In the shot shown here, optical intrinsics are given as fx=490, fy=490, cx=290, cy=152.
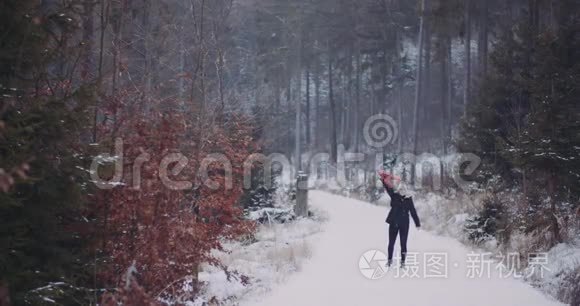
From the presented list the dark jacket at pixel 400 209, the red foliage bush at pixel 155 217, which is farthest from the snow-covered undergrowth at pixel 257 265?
the dark jacket at pixel 400 209

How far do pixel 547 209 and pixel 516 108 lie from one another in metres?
6.66

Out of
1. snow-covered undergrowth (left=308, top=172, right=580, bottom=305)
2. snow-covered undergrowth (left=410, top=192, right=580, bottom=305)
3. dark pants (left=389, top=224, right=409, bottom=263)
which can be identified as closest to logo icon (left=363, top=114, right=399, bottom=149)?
snow-covered undergrowth (left=308, top=172, right=580, bottom=305)

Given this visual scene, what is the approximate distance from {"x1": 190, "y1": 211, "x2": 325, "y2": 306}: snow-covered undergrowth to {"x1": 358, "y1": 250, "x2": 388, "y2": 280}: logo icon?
126 centimetres

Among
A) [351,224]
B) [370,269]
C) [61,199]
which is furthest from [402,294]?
[351,224]

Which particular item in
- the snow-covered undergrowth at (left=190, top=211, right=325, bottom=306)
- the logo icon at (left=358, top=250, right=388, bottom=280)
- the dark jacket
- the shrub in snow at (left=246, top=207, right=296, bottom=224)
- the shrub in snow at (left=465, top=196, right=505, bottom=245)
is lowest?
the snow-covered undergrowth at (left=190, top=211, right=325, bottom=306)

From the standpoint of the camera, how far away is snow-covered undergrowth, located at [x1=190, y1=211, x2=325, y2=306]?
8.18 meters

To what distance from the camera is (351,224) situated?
52.4 feet

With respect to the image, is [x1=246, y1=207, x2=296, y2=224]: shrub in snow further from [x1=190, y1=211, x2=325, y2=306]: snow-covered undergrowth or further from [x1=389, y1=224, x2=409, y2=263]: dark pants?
[x1=389, y1=224, x2=409, y2=263]: dark pants

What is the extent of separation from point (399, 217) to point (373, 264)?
1122 millimetres

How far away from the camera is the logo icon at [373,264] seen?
896 cm

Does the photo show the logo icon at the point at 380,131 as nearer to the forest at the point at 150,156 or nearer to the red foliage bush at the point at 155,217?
the forest at the point at 150,156

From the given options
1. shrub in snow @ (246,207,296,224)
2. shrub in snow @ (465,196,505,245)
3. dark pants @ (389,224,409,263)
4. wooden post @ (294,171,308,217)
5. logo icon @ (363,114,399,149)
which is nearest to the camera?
dark pants @ (389,224,409,263)

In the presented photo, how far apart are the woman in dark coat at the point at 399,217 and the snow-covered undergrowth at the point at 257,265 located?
1996 mm

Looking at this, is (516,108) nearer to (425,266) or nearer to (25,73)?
(425,266)
